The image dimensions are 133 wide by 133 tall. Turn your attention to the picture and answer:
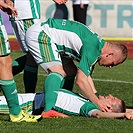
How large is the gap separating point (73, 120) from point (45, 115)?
1.16 feet

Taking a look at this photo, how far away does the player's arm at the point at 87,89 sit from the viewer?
24.5 ft

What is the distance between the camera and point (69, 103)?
766cm

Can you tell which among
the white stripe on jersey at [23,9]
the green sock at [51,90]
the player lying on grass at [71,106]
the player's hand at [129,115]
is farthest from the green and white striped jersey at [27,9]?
the player's hand at [129,115]

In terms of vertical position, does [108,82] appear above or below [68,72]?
below

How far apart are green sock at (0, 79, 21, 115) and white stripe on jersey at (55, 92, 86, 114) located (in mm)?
643

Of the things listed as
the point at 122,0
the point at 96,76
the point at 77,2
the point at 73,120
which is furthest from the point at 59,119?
the point at 122,0

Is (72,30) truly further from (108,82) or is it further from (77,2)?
(77,2)

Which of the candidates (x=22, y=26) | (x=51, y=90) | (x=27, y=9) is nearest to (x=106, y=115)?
(x=51, y=90)

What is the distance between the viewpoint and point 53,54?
7.88 meters

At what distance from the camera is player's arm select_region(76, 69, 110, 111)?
24.5 feet

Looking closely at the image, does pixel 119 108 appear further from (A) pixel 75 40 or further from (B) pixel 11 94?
(B) pixel 11 94

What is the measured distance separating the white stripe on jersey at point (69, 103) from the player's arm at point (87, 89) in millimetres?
150

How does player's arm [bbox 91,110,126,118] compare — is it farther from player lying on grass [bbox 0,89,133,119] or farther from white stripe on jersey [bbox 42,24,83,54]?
white stripe on jersey [bbox 42,24,83,54]

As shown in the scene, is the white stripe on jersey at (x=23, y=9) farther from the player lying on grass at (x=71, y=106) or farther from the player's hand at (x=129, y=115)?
the player's hand at (x=129, y=115)
